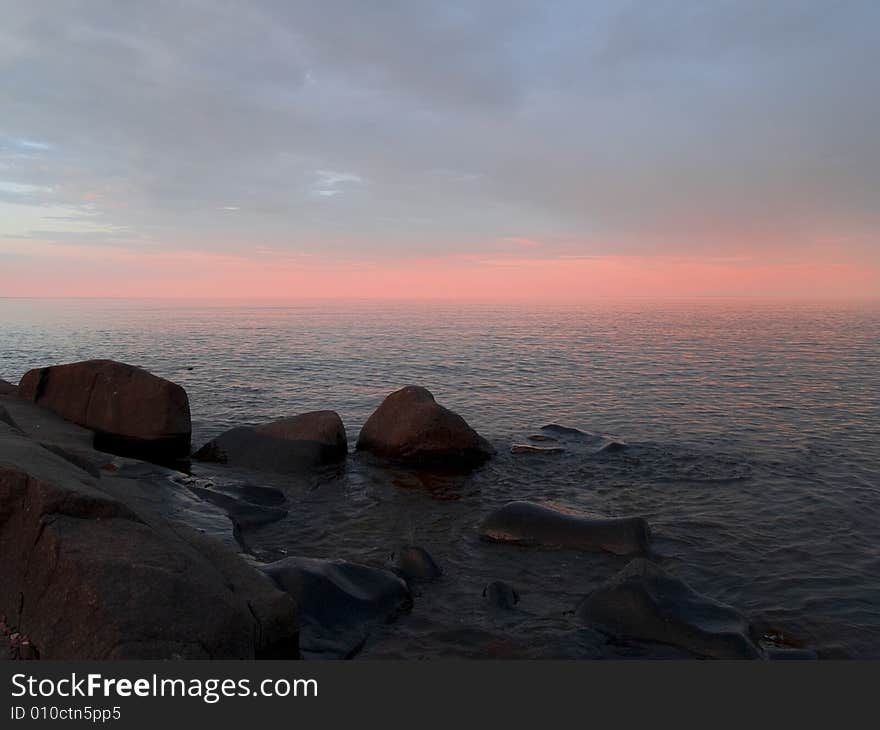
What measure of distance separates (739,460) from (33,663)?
1472cm

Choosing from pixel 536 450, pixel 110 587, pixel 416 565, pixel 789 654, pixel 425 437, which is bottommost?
pixel 789 654

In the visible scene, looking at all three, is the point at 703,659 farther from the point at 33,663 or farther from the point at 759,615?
the point at 33,663

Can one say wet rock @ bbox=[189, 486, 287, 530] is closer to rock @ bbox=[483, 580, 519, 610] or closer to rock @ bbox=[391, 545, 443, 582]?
rock @ bbox=[391, 545, 443, 582]

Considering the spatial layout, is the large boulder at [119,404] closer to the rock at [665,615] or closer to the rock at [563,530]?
the rock at [563,530]

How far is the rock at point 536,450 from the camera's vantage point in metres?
15.9

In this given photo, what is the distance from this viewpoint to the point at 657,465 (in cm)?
1479

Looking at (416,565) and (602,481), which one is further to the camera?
(602,481)

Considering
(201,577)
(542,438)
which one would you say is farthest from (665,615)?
(542,438)

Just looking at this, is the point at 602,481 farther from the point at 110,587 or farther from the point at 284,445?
the point at 110,587

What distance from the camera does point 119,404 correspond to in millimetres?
15305

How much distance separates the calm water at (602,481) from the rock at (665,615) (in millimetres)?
317

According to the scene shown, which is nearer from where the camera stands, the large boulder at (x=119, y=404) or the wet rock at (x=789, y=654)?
the wet rock at (x=789, y=654)

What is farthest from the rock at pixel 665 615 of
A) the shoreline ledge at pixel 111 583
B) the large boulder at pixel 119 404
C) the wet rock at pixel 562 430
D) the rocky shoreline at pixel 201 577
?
the large boulder at pixel 119 404

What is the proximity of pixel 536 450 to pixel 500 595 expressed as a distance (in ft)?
26.2
